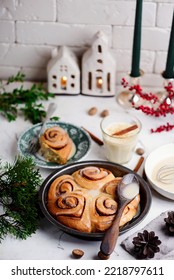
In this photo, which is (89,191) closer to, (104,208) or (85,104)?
(104,208)

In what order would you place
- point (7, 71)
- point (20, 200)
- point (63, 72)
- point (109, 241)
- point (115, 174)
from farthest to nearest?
point (7, 71), point (63, 72), point (115, 174), point (20, 200), point (109, 241)

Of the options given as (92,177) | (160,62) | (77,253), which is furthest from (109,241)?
(160,62)

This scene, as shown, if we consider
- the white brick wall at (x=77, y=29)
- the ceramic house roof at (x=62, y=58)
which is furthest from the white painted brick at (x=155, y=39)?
the ceramic house roof at (x=62, y=58)

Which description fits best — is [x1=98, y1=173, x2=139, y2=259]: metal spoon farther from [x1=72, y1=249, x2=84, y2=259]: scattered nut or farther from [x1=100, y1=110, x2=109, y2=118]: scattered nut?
[x1=100, y1=110, x2=109, y2=118]: scattered nut

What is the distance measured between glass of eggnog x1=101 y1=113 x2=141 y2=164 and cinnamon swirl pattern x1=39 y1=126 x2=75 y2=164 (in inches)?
4.0

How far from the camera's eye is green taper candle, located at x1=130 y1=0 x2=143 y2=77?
149 centimetres

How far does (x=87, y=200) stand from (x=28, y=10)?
2.23 ft

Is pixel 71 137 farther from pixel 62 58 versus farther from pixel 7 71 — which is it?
pixel 7 71

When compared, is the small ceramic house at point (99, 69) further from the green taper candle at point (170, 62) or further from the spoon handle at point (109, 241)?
the spoon handle at point (109, 241)

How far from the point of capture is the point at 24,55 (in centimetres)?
172

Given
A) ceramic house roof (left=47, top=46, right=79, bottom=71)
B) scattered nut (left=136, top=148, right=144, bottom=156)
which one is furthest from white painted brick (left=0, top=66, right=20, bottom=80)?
scattered nut (left=136, top=148, right=144, bottom=156)

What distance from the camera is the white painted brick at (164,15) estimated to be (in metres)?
1.60
